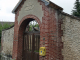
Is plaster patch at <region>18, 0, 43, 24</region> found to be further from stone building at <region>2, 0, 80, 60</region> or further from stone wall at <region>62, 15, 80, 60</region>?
stone wall at <region>62, 15, 80, 60</region>

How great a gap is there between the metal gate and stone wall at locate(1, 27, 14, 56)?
222cm

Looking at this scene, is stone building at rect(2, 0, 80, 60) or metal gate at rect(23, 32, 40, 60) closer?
stone building at rect(2, 0, 80, 60)

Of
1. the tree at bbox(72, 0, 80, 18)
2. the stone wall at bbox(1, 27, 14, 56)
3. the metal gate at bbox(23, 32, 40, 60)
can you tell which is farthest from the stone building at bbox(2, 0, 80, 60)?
the tree at bbox(72, 0, 80, 18)

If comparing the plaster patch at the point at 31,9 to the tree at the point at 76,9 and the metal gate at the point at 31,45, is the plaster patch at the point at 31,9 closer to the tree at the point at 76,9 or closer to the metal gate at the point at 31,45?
the metal gate at the point at 31,45

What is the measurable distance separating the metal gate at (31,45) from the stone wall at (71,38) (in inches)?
69.5

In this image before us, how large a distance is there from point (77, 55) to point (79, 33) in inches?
41.9

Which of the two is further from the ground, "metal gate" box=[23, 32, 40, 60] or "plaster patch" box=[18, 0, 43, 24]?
"plaster patch" box=[18, 0, 43, 24]

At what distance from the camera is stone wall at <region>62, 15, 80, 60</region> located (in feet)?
14.1

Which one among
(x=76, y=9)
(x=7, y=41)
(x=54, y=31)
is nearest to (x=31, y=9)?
(x=54, y=31)

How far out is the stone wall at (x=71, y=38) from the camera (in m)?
4.29

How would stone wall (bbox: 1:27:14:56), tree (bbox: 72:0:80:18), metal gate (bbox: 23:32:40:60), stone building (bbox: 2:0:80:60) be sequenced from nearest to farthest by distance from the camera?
stone building (bbox: 2:0:80:60) < metal gate (bbox: 23:32:40:60) < stone wall (bbox: 1:27:14:56) < tree (bbox: 72:0:80:18)

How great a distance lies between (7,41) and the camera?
8.64 metres

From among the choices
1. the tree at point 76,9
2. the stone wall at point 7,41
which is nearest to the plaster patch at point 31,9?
the stone wall at point 7,41

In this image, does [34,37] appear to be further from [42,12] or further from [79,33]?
[79,33]
